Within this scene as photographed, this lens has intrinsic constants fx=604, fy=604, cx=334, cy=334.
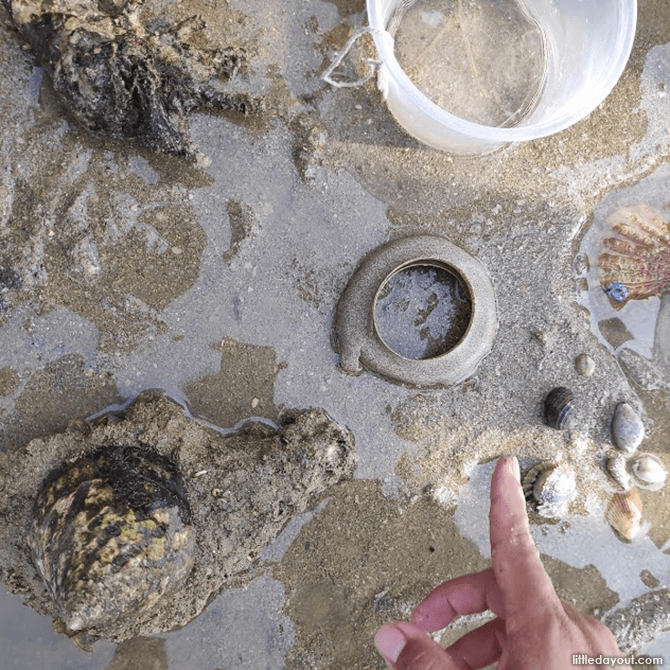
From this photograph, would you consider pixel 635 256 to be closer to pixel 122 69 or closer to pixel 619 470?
pixel 619 470

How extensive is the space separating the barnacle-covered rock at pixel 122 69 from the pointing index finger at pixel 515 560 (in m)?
2.57

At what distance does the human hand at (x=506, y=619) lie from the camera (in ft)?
9.16

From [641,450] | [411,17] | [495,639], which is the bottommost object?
[495,639]

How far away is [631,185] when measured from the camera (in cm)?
383

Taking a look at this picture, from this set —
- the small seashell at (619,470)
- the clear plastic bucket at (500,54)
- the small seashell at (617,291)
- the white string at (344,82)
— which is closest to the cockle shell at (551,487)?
the small seashell at (619,470)

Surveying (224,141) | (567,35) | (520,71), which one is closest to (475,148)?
(520,71)

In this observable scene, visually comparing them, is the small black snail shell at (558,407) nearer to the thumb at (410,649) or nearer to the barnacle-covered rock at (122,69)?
the thumb at (410,649)

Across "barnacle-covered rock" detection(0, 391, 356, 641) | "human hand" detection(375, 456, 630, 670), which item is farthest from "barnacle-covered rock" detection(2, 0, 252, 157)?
"human hand" detection(375, 456, 630, 670)

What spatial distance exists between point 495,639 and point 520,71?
10.9 feet

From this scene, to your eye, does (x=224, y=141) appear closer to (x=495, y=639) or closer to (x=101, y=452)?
(x=101, y=452)

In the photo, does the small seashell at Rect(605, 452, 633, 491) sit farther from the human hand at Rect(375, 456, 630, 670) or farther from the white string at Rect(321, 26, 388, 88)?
the white string at Rect(321, 26, 388, 88)

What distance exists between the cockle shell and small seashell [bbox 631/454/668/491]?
0.40 meters

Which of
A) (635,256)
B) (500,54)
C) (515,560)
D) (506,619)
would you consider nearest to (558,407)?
(515,560)

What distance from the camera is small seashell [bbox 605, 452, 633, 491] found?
3714mm
